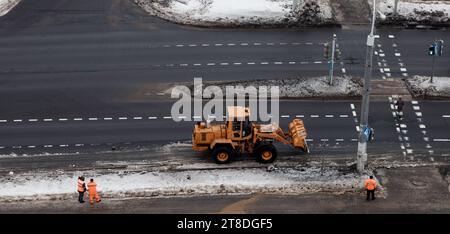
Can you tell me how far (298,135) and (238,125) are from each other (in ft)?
9.06

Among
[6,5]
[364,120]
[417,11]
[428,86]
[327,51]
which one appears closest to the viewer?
[364,120]

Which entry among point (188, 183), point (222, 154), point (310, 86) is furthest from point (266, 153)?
point (310, 86)

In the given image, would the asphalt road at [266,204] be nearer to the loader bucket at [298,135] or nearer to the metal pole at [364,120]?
the metal pole at [364,120]

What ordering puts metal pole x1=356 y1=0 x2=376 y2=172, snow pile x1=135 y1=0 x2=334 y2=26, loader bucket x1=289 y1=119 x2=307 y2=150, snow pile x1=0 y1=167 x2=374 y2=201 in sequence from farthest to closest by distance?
1. snow pile x1=135 y1=0 x2=334 y2=26
2. loader bucket x1=289 y1=119 x2=307 y2=150
3. snow pile x1=0 y1=167 x2=374 y2=201
4. metal pole x1=356 y1=0 x2=376 y2=172

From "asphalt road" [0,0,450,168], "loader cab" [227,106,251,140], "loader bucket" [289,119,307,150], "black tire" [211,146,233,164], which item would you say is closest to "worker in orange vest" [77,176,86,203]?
"asphalt road" [0,0,450,168]

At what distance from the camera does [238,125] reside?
3394 centimetres

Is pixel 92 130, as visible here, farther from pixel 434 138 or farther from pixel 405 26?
pixel 405 26

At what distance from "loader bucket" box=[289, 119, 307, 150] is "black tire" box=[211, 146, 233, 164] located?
2.95m

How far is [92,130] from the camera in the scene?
3722cm

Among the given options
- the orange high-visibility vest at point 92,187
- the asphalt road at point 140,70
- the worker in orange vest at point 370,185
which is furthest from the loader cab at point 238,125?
the orange high-visibility vest at point 92,187

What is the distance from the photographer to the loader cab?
33.8 metres

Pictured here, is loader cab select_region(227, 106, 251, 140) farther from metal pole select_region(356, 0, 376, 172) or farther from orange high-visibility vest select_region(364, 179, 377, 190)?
orange high-visibility vest select_region(364, 179, 377, 190)

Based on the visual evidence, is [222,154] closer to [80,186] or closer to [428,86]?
[80,186]

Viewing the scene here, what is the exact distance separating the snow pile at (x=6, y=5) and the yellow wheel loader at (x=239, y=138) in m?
22.3
